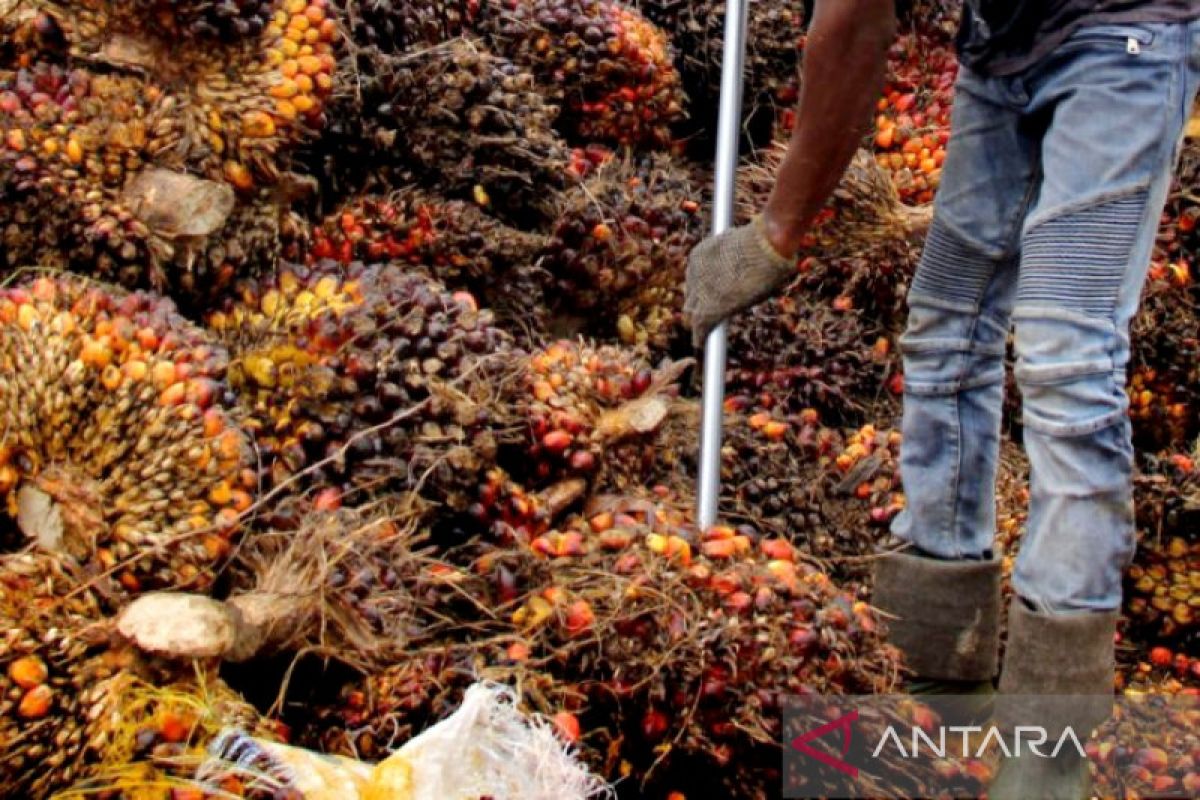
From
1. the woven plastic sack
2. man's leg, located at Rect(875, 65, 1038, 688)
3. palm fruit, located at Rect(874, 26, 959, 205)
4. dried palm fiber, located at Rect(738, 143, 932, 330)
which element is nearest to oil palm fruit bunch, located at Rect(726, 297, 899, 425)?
dried palm fiber, located at Rect(738, 143, 932, 330)

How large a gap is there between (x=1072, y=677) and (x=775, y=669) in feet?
1.82

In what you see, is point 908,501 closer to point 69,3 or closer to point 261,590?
→ point 261,590

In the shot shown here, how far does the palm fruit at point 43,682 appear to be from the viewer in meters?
1.72

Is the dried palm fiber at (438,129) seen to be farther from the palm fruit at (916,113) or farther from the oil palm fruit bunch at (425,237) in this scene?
the palm fruit at (916,113)

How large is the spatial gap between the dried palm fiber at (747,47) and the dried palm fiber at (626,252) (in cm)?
52

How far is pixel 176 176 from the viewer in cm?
262

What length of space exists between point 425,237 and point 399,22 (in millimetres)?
535

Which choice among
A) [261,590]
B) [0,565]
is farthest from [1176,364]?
[0,565]

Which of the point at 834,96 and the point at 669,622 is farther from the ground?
the point at 834,96

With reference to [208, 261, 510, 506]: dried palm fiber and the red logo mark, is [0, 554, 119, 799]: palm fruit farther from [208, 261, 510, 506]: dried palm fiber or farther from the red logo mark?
the red logo mark

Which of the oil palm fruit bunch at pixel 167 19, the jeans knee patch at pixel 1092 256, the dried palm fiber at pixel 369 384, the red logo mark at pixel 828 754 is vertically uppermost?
the oil palm fruit bunch at pixel 167 19

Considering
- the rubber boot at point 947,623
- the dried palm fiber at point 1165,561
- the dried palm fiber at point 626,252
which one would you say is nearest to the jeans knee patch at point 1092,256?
the rubber boot at point 947,623

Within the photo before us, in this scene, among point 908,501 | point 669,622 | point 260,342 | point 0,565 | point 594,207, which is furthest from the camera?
point 594,207

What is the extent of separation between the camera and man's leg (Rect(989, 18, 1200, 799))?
7.41ft
